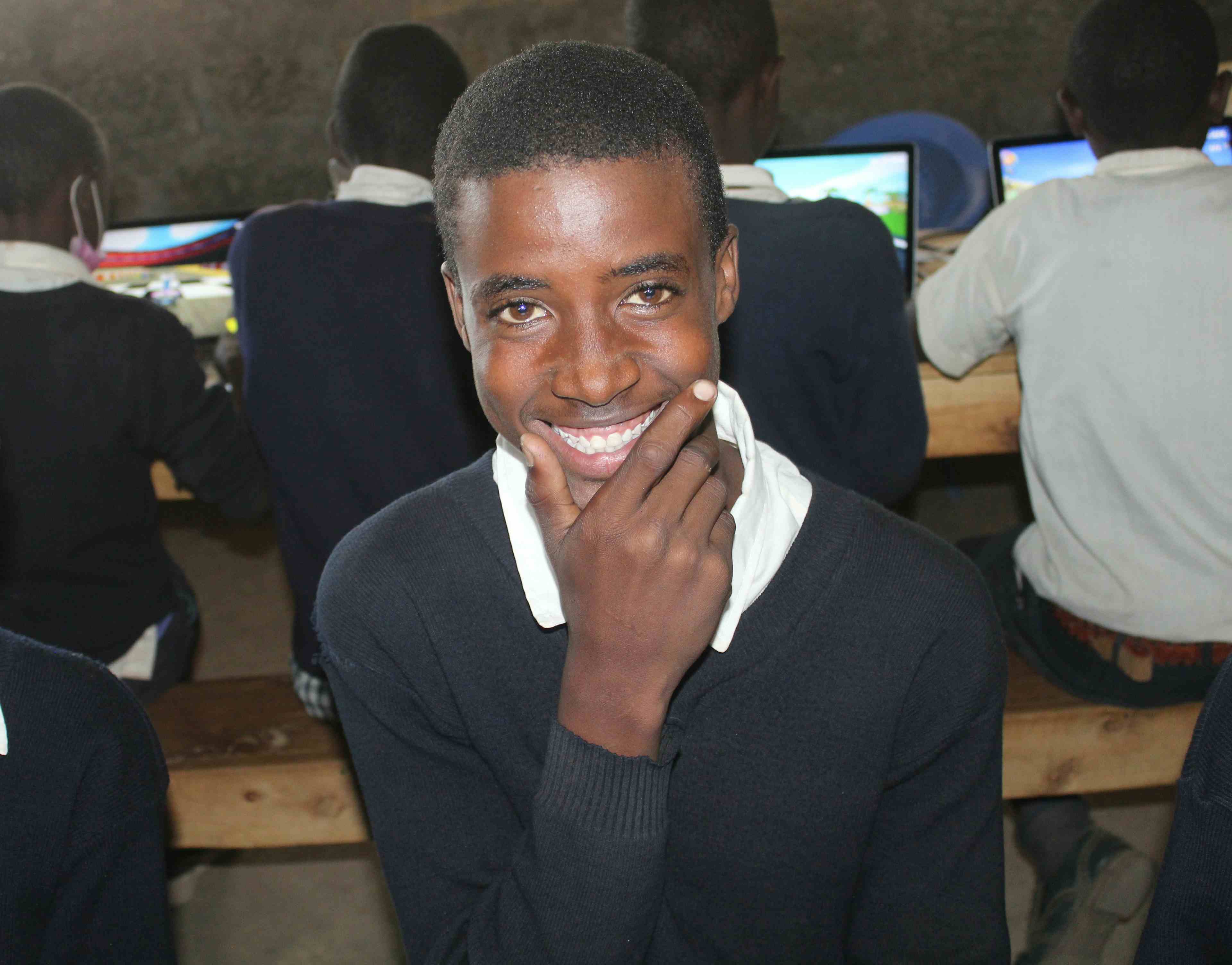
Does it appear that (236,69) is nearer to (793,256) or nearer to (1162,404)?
(793,256)

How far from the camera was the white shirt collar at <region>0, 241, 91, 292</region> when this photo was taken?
1.80 meters

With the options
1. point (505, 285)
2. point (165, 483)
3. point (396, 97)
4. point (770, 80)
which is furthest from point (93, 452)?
point (770, 80)

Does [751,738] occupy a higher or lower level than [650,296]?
lower

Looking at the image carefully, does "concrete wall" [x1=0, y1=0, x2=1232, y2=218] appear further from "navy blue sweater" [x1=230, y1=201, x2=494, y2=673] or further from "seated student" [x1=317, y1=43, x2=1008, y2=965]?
"seated student" [x1=317, y1=43, x2=1008, y2=965]

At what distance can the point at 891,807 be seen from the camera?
1.04 m

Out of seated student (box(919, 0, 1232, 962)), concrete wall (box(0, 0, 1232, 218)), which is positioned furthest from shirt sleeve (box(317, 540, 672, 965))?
concrete wall (box(0, 0, 1232, 218))

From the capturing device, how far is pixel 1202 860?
2.75ft

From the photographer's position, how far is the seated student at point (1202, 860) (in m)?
0.83

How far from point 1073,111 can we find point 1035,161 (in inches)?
35.1

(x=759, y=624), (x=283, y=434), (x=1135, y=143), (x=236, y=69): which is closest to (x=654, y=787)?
(x=759, y=624)

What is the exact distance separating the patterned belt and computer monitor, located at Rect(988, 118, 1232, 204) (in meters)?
1.42

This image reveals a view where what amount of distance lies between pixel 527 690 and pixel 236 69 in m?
3.63

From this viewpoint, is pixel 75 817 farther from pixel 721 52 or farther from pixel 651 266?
pixel 721 52

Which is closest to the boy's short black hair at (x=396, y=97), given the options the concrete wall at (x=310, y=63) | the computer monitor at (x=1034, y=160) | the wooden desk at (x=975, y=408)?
the wooden desk at (x=975, y=408)
